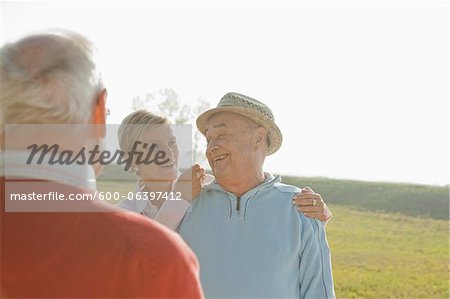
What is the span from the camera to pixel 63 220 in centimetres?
146

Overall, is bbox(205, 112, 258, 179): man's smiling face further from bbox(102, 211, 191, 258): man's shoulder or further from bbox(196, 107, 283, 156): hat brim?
bbox(102, 211, 191, 258): man's shoulder

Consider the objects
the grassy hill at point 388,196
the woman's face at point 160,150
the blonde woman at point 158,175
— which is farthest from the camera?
the grassy hill at point 388,196

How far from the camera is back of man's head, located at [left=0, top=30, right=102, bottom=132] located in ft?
4.82

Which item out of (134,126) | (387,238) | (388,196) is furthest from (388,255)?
(134,126)

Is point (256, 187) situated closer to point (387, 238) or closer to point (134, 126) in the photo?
point (134, 126)

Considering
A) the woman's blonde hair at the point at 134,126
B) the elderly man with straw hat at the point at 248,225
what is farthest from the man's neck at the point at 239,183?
the woman's blonde hair at the point at 134,126

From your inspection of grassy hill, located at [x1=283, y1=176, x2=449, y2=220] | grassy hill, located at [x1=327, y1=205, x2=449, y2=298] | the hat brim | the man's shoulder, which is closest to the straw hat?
the hat brim

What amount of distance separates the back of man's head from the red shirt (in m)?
0.19

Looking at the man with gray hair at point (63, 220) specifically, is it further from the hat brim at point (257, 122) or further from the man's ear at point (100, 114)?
the hat brim at point (257, 122)

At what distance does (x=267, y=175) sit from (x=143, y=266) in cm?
221

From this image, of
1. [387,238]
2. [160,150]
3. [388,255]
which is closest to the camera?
[160,150]

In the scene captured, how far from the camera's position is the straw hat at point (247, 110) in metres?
3.45

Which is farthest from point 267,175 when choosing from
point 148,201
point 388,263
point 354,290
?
point 388,263

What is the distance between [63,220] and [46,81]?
35cm
